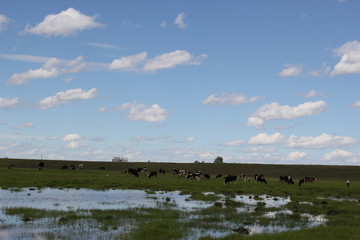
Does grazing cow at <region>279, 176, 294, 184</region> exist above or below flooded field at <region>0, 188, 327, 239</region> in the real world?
above

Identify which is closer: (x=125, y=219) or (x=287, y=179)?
(x=125, y=219)

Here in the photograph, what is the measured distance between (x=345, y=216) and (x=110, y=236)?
48.2ft

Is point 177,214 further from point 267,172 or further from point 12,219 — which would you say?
point 267,172

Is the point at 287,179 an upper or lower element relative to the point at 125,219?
upper

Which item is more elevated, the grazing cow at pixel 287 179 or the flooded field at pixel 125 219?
the grazing cow at pixel 287 179

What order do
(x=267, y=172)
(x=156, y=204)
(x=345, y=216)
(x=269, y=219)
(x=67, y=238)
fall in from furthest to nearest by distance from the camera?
(x=267, y=172), (x=156, y=204), (x=345, y=216), (x=269, y=219), (x=67, y=238)

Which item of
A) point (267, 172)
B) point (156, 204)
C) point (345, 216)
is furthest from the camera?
point (267, 172)

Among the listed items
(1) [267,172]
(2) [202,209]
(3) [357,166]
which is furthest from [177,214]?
(3) [357,166]

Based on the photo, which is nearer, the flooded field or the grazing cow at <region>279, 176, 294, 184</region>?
the flooded field

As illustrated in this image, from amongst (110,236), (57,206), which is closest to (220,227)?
(110,236)

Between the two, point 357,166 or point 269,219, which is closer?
point 269,219

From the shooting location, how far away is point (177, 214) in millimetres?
23141

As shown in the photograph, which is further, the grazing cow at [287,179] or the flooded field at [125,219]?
the grazing cow at [287,179]

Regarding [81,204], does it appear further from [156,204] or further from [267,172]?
[267,172]
